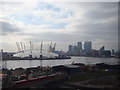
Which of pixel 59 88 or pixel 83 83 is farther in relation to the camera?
pixel 83 83

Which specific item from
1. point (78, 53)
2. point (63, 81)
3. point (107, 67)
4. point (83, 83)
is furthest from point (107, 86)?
point (78, 53)

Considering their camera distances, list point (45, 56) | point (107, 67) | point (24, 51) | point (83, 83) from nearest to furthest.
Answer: point (83, 83)
point (107, 67)
point (45, 56)
point (24, 51)

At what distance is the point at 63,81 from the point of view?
384 cm

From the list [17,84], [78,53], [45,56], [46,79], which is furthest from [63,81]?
[78,53]

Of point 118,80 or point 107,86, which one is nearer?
point 107,86

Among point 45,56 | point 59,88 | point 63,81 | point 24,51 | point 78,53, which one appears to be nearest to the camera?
→ point 59,88

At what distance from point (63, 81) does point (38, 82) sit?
634mm

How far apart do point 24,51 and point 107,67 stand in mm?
18931

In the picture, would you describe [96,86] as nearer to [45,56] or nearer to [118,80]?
[118,80]

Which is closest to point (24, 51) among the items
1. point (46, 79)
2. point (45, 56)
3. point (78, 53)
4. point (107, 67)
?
point (45, 56)

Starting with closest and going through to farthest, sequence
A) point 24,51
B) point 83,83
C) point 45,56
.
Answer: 1. point 83,83
2. point 45,56
3. point 24,51

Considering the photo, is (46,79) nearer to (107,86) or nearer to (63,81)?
(63,81)

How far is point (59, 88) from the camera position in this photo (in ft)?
10.8

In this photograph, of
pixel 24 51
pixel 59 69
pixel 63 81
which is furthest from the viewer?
pixel 24 51
